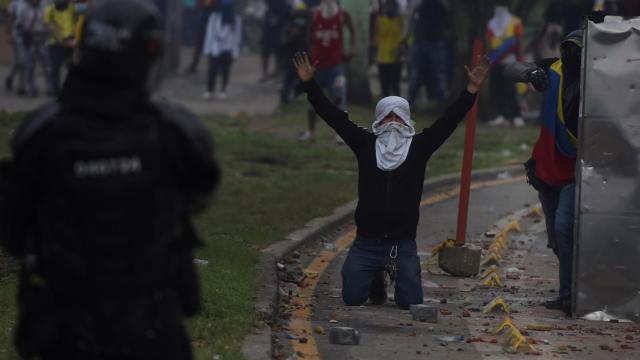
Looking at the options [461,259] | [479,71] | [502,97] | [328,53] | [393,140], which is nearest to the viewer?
[479,71]

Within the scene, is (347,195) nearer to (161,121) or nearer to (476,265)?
(476,265)

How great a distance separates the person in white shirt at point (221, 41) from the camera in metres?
23.8

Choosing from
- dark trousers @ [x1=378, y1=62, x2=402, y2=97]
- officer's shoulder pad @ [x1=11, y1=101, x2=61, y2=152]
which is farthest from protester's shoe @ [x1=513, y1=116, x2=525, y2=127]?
officer's shoulder pad @ [x1=11, y1=101, x2=61, y2=152]

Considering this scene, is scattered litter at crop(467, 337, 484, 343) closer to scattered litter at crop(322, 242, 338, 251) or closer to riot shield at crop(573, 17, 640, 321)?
riot shield at crop(573, 17, 640, 321)

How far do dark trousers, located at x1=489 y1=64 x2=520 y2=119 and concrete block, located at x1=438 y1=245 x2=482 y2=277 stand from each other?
35.8 feet

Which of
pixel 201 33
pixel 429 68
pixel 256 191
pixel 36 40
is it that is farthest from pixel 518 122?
pixel 256 191

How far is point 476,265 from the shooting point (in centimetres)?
1086

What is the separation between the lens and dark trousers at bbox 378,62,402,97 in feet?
69.9

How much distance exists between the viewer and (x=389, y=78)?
21375 mm

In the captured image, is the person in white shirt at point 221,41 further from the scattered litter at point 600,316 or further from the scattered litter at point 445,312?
the scattered litter at point 600,316

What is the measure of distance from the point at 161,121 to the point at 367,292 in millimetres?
5067

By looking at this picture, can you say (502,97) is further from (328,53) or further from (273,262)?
(273,262)

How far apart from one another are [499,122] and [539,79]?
39.7ft

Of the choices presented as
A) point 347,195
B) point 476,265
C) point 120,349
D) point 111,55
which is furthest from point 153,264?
point 347,195
